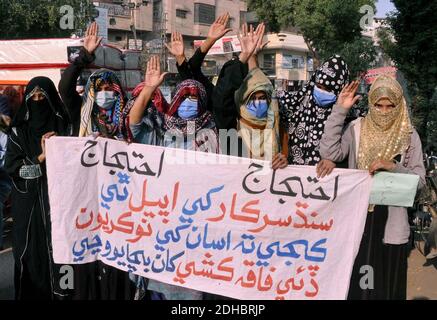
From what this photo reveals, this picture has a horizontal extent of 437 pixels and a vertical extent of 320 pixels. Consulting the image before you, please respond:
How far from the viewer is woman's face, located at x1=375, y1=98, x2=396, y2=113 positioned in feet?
8.93

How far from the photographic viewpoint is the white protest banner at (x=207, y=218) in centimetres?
276

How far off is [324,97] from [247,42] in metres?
0.59

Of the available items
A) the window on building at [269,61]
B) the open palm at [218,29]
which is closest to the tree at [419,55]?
the open palm at [218,29]

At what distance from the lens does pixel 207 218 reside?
2896mm

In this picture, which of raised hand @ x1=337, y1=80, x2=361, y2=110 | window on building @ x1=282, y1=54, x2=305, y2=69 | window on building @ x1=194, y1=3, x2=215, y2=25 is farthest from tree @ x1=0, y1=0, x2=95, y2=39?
window on building @ x1=194, y1=3, x2=215, y2=25

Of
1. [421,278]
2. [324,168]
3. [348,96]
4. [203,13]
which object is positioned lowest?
[421,278]

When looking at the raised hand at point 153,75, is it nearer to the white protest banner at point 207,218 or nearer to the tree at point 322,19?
the white protest banner at point 207,218

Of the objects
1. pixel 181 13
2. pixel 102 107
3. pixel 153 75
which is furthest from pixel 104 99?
pixel 181 13

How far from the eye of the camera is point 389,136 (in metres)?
2.74

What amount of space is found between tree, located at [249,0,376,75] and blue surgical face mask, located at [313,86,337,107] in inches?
610

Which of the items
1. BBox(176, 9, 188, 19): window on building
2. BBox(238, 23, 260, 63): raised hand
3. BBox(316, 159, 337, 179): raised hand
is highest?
BBox(176, 9, 188, 19): window on building

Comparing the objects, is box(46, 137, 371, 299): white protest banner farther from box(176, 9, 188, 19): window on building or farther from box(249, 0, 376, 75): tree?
box(176, 9, 188, 19): window on building

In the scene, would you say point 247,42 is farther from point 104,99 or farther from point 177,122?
point 104,99

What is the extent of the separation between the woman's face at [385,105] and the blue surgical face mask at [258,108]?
0.65m
